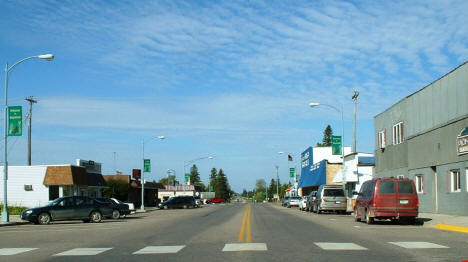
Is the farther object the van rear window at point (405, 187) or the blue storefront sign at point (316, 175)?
the blue storefront sign at point (316, 175)

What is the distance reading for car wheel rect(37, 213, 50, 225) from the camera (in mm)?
28797

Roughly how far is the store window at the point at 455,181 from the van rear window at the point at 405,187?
5.34 m

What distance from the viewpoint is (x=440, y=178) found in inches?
1159

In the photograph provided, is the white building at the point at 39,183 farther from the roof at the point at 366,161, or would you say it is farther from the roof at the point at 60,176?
the roof at the point at 366,161

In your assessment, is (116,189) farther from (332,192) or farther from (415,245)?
(415,245)

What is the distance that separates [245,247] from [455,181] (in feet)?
58.5

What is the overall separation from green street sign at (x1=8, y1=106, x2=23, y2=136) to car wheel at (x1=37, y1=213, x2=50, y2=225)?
471 cm

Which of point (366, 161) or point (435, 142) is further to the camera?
point (366, 161)

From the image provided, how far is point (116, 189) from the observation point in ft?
224

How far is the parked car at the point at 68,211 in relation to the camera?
28820 millimetres

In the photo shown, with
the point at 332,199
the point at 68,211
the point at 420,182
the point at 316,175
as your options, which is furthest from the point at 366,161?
the point at 68,211

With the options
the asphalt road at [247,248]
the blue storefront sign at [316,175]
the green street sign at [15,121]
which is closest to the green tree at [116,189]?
the blue storefront sign at [316,175]

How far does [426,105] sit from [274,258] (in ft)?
76.1

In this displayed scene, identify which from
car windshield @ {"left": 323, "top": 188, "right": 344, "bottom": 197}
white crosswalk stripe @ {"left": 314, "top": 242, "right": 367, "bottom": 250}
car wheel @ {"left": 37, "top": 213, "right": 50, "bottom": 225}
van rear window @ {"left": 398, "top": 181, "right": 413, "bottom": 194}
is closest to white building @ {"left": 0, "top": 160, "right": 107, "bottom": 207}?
car wheel @ {"left": 37, "top": 213, "right": 50, "bottom": 225}
